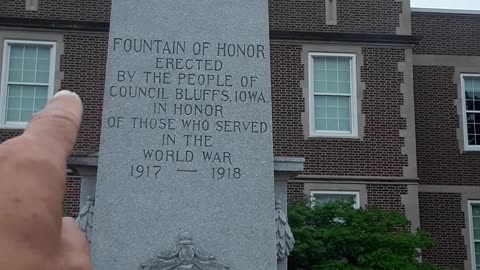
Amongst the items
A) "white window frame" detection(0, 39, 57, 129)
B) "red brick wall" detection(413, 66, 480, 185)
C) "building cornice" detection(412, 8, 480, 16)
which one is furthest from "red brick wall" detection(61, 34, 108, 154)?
"building cornice" detection(412, 8, 480, 16)

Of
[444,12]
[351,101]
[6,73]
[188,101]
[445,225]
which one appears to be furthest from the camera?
[444,12]

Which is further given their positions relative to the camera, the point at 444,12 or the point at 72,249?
the point at 444,12

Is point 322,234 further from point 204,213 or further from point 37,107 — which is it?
point 37,107

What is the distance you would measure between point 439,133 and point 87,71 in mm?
9223

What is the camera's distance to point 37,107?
17641 mm

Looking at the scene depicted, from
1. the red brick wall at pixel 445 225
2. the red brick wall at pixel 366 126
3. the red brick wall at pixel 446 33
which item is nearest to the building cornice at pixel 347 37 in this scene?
the red brick wall at pixel 366 126

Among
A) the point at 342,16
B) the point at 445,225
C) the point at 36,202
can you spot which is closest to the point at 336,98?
the point at 342,16

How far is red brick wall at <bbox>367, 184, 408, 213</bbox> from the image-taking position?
17453mm

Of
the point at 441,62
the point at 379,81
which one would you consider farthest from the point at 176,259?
the point at 441,62

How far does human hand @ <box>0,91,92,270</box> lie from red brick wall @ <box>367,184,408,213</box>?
51.5 ft

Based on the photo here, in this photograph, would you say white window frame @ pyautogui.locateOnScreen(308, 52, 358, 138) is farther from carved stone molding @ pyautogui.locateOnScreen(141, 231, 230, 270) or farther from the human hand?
the human hand

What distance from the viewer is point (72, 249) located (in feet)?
7.25

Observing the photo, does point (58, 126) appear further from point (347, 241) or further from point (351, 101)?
point (351, 101)

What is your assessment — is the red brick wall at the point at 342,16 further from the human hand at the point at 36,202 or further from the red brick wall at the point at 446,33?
the human hand at the point at 36,202
